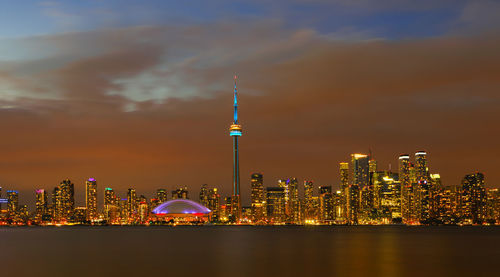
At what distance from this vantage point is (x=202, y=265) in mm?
88188

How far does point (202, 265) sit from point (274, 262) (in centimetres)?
1139

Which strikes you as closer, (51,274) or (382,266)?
(51,274)

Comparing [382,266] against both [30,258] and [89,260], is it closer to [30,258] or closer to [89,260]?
[89,260]

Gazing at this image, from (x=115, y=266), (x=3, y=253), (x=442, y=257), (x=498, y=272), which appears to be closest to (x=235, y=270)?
(x=115, y=266)

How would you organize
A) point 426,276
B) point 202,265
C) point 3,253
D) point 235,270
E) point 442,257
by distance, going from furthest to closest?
point 3,253 → point 442,257 → point 202,265 → point 235,270 → point 426,276

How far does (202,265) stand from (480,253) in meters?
57.7

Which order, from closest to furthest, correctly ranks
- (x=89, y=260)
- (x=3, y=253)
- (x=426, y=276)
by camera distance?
(x=426, y=276)
(x=89, y=260)
(x=3, y=253)

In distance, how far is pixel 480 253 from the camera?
4592 inches

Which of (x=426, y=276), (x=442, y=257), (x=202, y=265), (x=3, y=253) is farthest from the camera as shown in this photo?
(x=3, y=253)

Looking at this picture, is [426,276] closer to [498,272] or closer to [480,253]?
[498,272]

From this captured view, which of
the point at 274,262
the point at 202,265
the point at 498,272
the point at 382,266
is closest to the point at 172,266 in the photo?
the point at 202,265

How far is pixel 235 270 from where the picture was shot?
81.4m

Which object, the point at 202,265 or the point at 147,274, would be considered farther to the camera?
the point at 202,265

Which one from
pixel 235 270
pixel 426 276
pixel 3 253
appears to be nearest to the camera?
pixel 426 276
